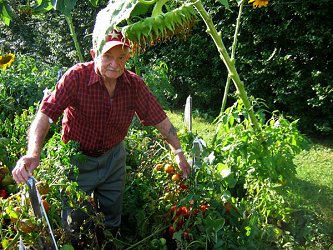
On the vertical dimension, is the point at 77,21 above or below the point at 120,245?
above

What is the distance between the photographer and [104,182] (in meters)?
2.66

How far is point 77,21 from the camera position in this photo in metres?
8.12

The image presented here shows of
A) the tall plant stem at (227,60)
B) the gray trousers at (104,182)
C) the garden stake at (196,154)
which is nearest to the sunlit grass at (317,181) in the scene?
the tall plant stem at (227,60)

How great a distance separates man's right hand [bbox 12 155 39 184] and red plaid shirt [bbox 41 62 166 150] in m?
0.28

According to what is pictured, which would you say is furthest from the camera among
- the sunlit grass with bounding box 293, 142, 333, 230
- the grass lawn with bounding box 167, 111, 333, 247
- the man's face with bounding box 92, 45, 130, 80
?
the sunlit grass with bounding box 293, 142, 333, 230

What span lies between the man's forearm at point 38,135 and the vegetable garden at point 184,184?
0.08 m

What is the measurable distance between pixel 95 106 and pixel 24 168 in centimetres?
56

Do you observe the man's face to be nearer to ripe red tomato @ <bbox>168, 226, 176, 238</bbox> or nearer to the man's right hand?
the man's right hand

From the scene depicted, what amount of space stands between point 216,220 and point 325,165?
2848 mm

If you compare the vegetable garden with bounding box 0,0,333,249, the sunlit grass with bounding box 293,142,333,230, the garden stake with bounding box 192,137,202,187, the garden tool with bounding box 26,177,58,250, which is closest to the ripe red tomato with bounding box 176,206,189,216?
the vegetable garden with bounding box 0,0,333,249

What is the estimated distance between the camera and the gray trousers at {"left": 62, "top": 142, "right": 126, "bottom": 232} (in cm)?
250

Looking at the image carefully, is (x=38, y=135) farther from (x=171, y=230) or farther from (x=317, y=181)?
(x=317, y=181)

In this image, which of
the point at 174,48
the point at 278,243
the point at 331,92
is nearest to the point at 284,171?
the point at 278,243

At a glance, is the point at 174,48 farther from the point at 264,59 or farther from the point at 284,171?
the point at 284,171
